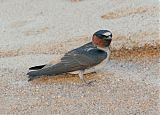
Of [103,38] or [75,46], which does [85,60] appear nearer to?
[103,38]

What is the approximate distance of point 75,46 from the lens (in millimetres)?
7484

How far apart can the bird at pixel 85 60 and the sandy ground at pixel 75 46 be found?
5.5 inches

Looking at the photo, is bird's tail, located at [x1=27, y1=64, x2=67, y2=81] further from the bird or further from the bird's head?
the bird's head

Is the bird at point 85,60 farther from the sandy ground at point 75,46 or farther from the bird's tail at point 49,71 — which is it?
the sandy ground at point 75,46

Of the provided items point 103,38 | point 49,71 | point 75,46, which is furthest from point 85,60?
point 75,46

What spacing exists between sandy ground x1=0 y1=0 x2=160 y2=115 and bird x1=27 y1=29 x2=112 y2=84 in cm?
14

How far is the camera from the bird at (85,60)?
5.83 meters

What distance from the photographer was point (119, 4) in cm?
932

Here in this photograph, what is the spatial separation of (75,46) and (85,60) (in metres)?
1.67

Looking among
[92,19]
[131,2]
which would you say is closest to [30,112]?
[92,19]

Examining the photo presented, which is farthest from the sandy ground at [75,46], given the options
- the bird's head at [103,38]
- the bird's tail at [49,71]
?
the bird's head at [103,38]

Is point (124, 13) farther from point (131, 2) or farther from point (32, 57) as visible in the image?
point (32, 57)

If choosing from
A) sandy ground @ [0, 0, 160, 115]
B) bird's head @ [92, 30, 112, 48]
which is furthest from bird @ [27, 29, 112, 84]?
sandy ground @ [0, 0, 160, 115]

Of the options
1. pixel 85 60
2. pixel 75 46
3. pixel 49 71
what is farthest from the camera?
pixel 75 46
